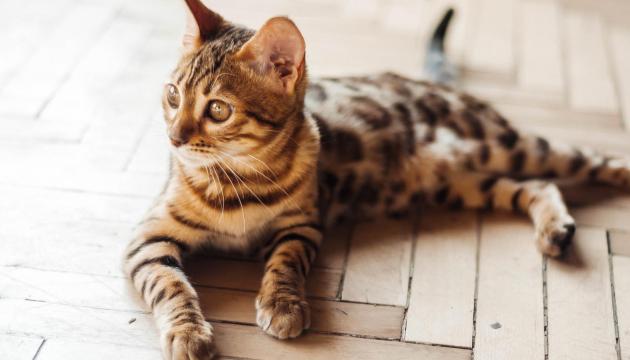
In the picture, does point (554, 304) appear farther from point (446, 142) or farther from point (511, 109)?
point (511, 109)

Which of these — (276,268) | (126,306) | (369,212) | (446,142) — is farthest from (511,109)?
(126,306)

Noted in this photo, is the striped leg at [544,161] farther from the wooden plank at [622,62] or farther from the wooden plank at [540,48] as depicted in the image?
the wooden plank at [540,48]

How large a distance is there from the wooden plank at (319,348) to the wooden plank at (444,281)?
38 millimetres

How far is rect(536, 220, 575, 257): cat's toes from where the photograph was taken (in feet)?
7.12

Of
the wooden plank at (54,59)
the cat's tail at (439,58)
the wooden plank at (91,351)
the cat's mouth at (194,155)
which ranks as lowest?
the wooden plank at (91,351)

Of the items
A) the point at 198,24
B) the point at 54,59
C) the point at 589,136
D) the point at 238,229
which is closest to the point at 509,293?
the point at 238,229

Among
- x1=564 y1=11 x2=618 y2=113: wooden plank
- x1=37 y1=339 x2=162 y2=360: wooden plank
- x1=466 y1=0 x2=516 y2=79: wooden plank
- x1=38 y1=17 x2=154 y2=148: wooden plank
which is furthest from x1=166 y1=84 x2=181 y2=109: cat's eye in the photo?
x1=564 y1=11 x2=618 y2=113: wooden plank

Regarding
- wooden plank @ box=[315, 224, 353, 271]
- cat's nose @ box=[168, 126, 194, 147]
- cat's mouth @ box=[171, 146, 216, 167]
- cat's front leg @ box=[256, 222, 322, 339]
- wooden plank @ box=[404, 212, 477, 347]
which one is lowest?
wooden plank @ box=[315, 224, 353, 271]

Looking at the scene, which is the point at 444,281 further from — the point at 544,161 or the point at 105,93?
the point at 105,93

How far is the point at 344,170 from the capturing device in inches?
89.6

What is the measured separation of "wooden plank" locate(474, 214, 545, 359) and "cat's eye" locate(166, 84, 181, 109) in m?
0.89

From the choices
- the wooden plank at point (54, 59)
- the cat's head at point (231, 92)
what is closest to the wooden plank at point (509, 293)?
the cat's head at point (231, 92)

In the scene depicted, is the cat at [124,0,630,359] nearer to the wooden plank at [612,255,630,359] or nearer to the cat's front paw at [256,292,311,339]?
the cat's front paw at [256,292,311,339]

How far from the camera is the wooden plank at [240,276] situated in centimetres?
209
